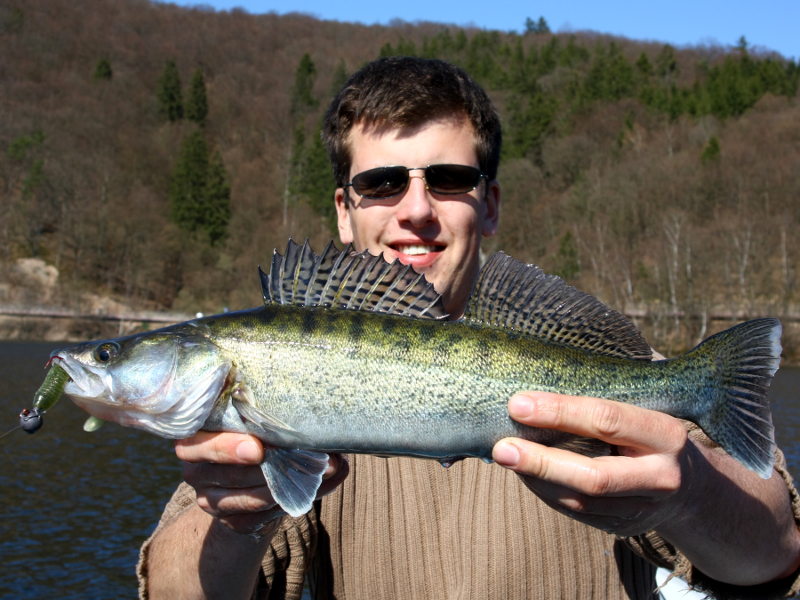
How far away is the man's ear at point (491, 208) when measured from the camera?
5.21 metres

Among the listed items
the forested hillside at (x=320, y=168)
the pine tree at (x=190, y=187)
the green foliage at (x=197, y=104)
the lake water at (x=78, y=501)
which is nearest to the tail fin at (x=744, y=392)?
the lake water at (x=78, y=501)

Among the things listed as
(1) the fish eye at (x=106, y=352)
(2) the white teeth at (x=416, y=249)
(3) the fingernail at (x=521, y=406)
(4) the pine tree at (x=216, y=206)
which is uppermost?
(2) the white teeth at (x=416, y=249)

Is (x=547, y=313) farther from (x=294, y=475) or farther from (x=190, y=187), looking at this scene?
(x=190, y=187)

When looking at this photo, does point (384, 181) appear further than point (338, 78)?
No

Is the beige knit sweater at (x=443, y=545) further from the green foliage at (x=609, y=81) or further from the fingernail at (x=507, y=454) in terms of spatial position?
the green foliage at (x=609, y=81)

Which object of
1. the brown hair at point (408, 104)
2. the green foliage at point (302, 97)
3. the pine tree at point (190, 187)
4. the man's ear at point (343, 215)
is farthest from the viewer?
the green foliage at point (302, 97)

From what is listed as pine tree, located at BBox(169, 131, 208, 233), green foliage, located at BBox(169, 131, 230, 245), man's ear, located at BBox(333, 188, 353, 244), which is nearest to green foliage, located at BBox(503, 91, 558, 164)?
green foliage, located at BBox(169, 131, 230, 245)

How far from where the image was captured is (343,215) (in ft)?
17.4

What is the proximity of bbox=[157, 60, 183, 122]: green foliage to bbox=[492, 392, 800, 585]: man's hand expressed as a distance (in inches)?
4550

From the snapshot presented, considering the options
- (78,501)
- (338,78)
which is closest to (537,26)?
(338,78)

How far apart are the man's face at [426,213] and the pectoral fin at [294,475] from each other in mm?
1619

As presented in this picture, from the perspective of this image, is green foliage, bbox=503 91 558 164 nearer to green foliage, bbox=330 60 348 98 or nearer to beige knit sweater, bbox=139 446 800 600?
green foliage, bbox=330 60 348 98

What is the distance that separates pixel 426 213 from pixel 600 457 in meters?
1.99

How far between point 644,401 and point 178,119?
381ft
